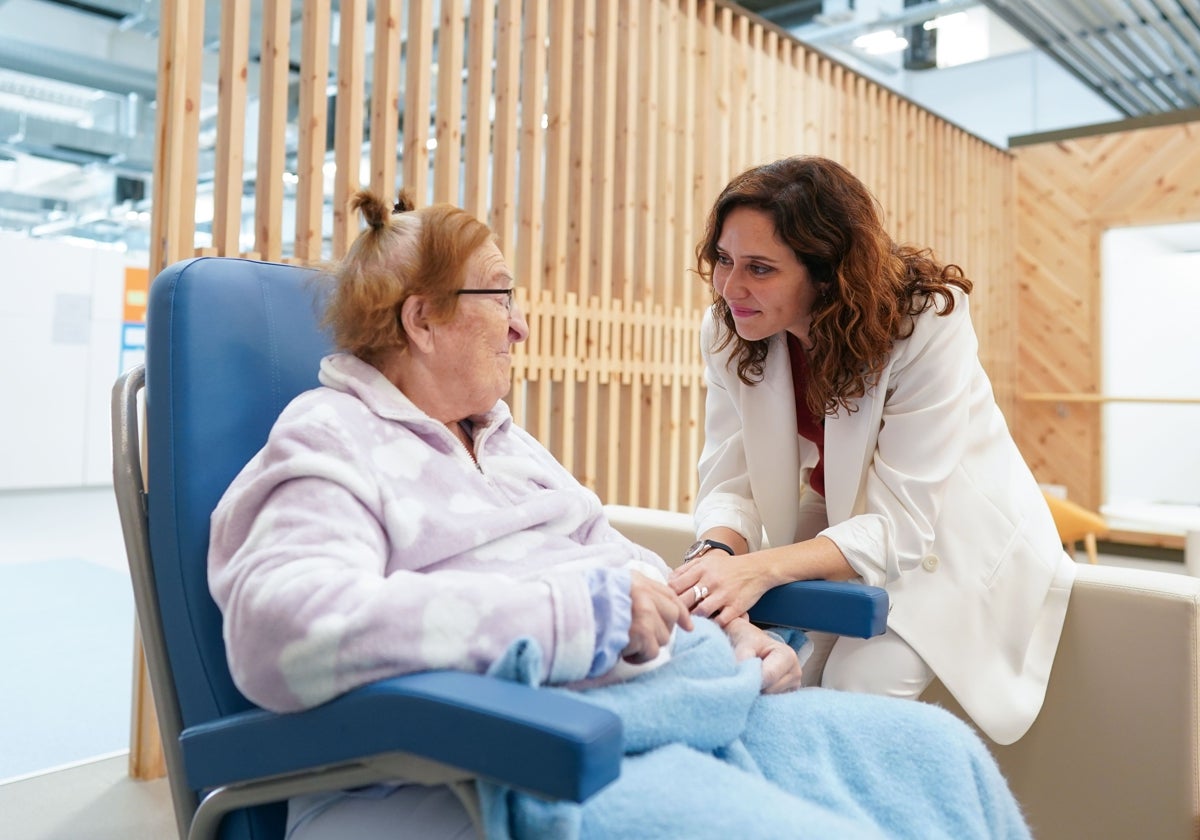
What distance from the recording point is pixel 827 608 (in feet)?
4.76

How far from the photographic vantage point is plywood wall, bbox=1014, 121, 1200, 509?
6.85 metres

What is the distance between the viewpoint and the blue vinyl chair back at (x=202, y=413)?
1.14 meters

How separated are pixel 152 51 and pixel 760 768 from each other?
8.77 meters

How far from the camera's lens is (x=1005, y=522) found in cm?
170

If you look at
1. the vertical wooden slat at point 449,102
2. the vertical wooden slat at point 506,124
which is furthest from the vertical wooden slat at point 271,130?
the vertical wooden slat at point 506,124

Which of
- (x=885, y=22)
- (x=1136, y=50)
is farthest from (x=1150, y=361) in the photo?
(x=885, y=22)

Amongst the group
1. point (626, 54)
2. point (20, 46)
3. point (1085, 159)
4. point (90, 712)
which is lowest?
point (90, 712)

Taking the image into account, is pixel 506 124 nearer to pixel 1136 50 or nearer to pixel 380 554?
pixel 380 554

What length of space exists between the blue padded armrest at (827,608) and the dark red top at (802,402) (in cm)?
41

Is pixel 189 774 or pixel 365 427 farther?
pixel 365 427

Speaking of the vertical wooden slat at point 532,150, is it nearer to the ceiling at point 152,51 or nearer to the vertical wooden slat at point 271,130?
the vertical wooden slat at point 271,130

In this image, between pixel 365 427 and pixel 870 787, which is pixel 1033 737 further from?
pixel 365 427

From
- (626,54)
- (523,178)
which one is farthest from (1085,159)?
(523,178)

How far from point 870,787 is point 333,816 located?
630mm
